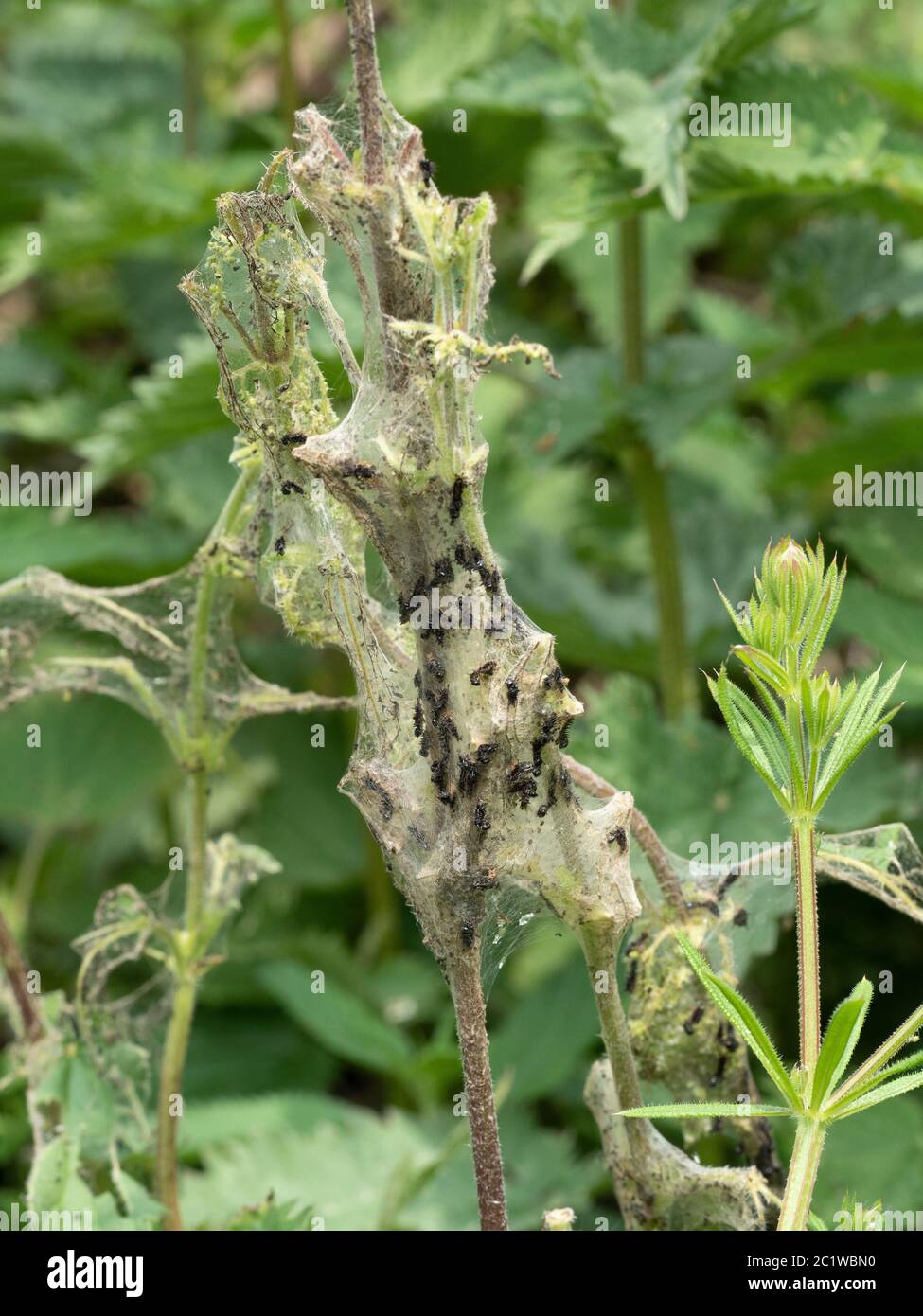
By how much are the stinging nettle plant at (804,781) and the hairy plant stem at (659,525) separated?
1.73 metres

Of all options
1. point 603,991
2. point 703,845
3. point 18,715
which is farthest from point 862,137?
point 18,715

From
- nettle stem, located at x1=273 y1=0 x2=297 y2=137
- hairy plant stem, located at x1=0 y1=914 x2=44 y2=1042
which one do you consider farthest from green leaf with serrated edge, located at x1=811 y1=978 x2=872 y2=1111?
nettle stem, located at x1=273 y1=0 x2=297 y2=137

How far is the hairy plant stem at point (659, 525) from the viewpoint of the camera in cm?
282

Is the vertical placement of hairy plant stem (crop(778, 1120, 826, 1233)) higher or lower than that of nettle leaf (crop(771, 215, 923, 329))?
lower

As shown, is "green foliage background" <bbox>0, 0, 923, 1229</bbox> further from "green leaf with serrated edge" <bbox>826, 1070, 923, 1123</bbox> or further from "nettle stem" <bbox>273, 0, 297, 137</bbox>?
"green leaf with serrated edge" <bbox>826, 1070, 923, 1123</bbox>

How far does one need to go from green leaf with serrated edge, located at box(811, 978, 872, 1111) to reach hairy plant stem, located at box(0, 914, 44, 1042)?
0.86 meters

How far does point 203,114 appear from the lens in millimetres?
4430

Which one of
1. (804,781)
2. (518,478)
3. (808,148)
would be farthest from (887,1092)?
(518,478)

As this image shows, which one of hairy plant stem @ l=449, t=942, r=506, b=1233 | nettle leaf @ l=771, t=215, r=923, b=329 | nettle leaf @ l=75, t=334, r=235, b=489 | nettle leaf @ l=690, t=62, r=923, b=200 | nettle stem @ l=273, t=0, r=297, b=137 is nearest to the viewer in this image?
hairy plant stem @ l=449, t=942, r=506, b=1233

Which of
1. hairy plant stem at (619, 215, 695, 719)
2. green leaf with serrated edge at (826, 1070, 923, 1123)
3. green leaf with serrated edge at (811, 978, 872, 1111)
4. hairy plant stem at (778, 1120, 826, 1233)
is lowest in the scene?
hairy plant stem at (778, 1120, 826, 1233)

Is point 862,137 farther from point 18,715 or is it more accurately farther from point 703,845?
point 18,715

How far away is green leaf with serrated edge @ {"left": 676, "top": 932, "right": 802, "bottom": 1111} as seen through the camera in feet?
3.38

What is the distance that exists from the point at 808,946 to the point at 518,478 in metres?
2.98
